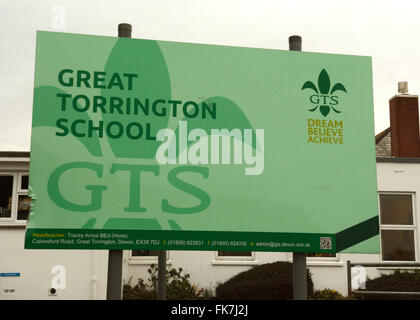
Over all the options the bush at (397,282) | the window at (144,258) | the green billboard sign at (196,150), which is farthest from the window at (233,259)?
the green billboard sign at (196,150)

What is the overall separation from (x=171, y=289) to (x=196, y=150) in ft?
31.6

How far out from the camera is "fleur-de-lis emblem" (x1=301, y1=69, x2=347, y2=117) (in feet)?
20.4

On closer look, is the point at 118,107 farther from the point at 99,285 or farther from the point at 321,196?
the point at 99,285

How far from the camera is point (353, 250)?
236 inches

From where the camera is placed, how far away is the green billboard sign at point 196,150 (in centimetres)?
562

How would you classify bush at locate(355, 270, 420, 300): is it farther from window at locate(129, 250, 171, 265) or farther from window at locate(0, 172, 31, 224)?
window at locate(0, 172, 31, 224)

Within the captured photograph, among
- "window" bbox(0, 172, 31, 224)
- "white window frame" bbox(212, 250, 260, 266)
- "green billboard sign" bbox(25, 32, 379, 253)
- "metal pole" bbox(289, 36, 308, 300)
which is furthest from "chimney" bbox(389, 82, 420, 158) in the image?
"metal pole" bbox(289, 36, 308, 300)

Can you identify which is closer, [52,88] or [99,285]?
[52,88]

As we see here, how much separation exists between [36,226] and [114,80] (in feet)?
5.84

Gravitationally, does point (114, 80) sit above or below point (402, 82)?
below

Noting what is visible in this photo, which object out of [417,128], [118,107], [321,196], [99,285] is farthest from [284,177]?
[417,128]

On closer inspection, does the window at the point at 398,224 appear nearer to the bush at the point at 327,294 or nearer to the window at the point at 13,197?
the bush at the point at 327,294
